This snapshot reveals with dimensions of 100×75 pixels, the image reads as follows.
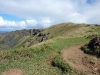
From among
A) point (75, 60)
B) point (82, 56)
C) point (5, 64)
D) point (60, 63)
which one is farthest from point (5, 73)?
point (82, 56)

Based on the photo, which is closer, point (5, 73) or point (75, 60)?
point (5, 73)

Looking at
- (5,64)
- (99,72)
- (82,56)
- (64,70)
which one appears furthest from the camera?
(82,56)

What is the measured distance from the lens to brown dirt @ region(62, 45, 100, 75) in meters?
20.3

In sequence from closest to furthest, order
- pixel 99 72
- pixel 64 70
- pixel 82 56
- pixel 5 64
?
pixel 99 72 → pixel 64 70 → pixel 5 64 → pixel 82 56

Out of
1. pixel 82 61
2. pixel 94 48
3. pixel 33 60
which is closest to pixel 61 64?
pixel 82 61

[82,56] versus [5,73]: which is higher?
[82,56]

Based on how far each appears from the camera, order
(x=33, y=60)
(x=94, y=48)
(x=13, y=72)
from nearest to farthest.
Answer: (x=13, y=72), (x=33, y=60), (x=94, y=48)

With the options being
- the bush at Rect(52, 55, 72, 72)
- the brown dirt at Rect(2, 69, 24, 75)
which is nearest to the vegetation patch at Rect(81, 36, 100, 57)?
the bush at Rect(52, 55, 72, 72)

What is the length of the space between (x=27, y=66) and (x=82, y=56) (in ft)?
27.6

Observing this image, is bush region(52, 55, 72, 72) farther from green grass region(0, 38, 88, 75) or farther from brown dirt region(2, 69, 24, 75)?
brown dirt region(2, 69, 24, 75)

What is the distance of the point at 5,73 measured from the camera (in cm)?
2014

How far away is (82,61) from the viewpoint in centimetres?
2252

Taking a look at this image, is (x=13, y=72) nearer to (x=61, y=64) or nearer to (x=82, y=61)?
(x=61, y=64)

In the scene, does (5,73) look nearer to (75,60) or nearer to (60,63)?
(60,63)
